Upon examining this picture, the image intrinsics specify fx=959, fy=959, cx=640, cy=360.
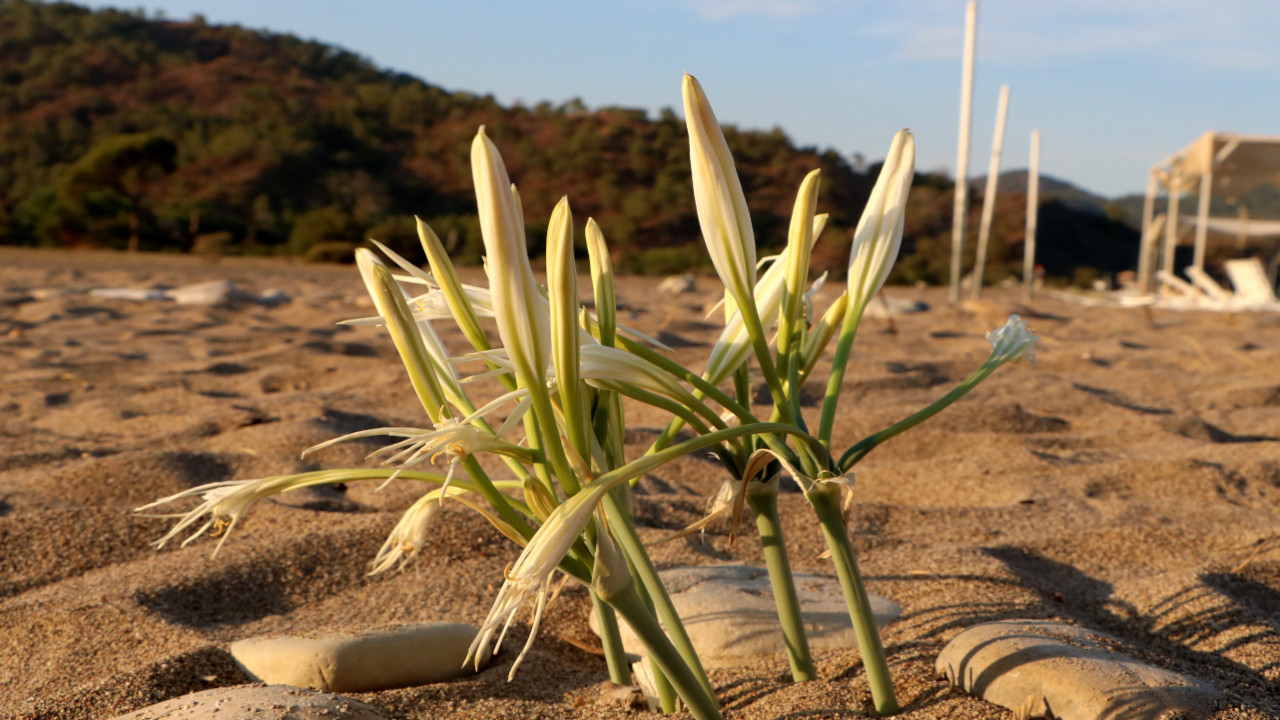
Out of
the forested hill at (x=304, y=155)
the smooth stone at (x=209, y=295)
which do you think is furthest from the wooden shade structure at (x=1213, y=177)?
the smooth stone at (x=209, y=295)

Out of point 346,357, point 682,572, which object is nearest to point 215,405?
point 346,357

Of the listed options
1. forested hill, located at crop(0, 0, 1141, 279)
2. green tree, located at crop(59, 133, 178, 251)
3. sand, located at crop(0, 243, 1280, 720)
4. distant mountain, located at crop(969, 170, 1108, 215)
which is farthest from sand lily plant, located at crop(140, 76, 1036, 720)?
distant mountain, located at crop(969, 170, 1108, 215)

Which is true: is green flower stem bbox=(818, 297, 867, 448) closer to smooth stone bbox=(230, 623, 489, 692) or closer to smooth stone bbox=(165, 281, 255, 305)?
smooth stone bbox=(230, 623, 489, 692)

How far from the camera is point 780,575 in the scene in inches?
35.9

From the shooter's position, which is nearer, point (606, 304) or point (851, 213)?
point (606, 304)

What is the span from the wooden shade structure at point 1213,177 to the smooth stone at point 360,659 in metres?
12.4

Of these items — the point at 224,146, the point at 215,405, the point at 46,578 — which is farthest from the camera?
the point at 224,146

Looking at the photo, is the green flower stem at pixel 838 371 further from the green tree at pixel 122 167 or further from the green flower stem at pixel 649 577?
the green tree at pixel 122 167

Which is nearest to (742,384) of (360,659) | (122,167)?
(360,659)

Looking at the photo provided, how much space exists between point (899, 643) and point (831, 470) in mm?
567

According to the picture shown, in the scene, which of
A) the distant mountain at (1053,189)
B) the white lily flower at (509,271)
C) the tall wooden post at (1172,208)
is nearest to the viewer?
the white lily flower at (509,271)

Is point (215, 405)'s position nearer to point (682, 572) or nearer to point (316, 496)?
point (316, 496)

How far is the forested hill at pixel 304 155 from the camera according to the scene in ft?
63.6

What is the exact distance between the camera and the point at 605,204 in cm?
2827
